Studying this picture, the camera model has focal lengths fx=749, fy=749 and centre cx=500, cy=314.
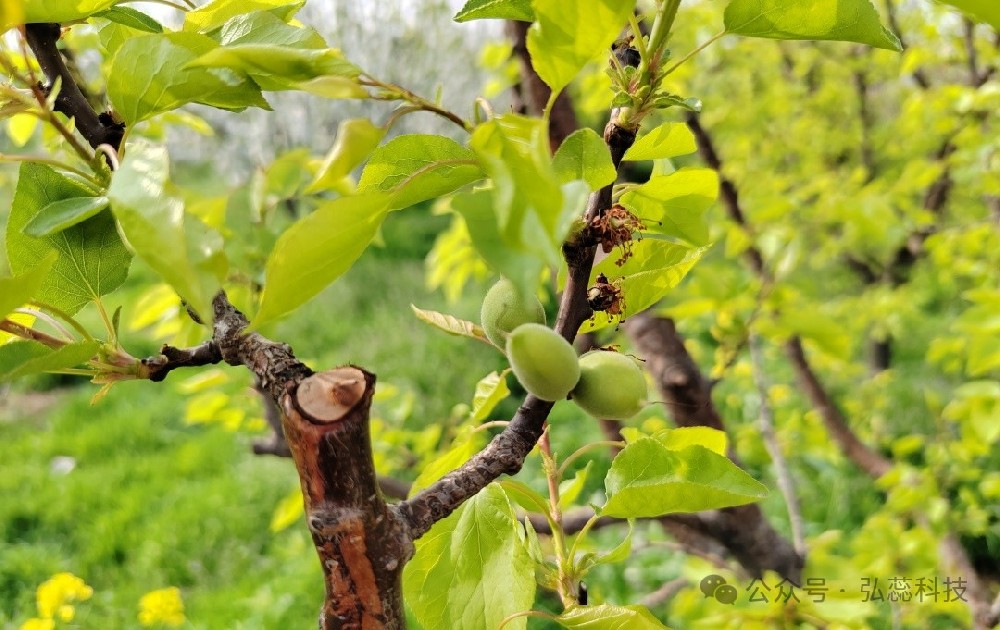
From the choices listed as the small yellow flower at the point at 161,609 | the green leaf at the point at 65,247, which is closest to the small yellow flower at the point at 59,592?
the small yellow flower at the point at 161,609

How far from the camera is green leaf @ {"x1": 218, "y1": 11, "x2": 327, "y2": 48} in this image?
38 cm

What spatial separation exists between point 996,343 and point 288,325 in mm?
4105

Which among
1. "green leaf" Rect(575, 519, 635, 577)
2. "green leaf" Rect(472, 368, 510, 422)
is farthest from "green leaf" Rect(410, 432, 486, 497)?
"green leaf" Rect(575, 519, 635, 577)

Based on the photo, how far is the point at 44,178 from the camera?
0.47 meters

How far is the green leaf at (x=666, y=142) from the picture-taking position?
46 cm

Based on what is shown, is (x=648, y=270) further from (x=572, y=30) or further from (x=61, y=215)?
(x=61, y=215)

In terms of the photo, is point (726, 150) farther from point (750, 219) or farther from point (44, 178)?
point (44, 178)

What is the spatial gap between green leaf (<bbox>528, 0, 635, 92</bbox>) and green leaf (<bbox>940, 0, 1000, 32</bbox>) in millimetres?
130

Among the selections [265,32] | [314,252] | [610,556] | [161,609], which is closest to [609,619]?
[610,556]

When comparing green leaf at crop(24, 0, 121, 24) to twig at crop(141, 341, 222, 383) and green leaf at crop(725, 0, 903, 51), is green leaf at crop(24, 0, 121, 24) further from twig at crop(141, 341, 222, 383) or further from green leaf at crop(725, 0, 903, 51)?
green leaf at crop(725, 0, 903, 51)

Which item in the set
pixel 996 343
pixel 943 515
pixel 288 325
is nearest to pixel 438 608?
pixel 996 343

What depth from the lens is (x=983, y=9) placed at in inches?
11.3

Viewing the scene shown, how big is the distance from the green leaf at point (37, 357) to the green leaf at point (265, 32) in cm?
19

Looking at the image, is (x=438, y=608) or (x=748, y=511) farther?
(x=748, y=511)
